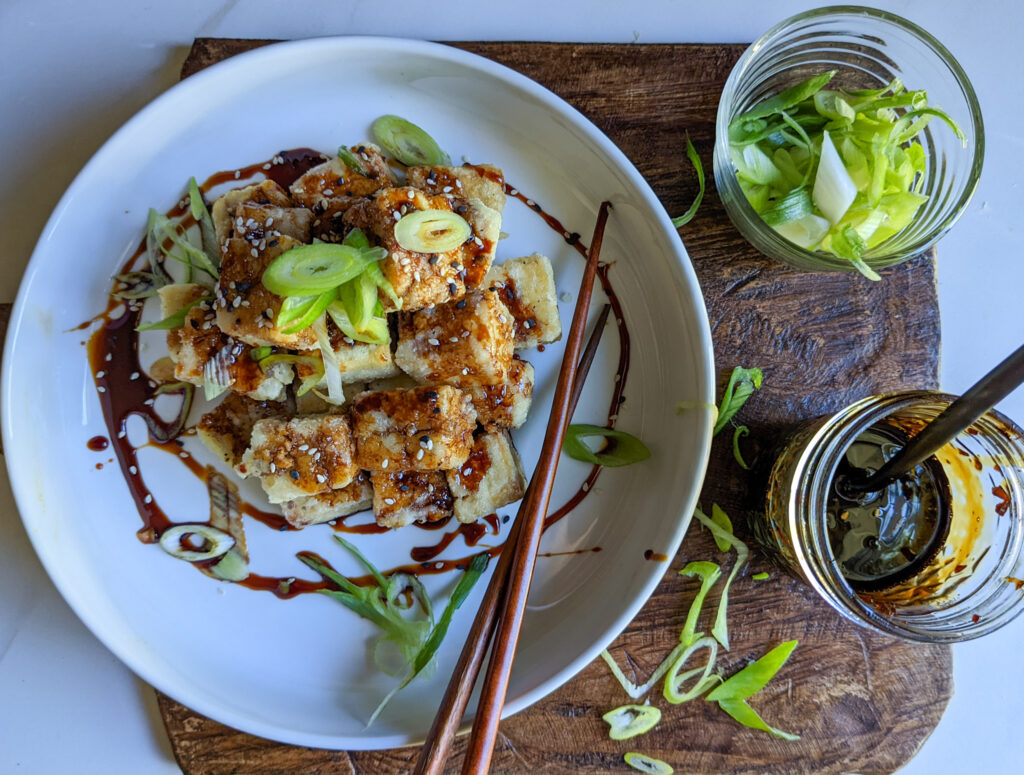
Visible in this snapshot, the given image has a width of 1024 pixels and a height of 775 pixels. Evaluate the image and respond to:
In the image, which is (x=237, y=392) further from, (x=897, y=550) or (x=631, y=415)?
(x=897, y=550)

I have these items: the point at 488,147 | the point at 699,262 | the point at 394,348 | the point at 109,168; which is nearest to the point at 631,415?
the point at 699,262

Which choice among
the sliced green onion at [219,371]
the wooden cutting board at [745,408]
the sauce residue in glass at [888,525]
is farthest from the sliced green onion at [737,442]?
the sliced green onion at [219,371]

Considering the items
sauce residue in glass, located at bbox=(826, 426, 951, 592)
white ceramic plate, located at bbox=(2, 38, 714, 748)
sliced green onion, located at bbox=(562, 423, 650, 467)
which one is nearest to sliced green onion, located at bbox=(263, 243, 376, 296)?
white ceramic plate, located at bbox=(2, 38, 714, 748)

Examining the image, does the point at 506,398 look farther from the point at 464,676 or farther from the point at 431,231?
the point at 464,676

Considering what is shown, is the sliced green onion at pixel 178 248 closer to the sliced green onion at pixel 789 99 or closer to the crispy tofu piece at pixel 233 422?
the crispy tofu piece at pixel 233 422

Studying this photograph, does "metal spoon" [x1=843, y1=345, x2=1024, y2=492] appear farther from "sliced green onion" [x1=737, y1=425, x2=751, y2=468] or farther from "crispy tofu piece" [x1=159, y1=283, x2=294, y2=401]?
"crispy tofu piece" [x1=159, y1=283, x2=294, y2=401]
